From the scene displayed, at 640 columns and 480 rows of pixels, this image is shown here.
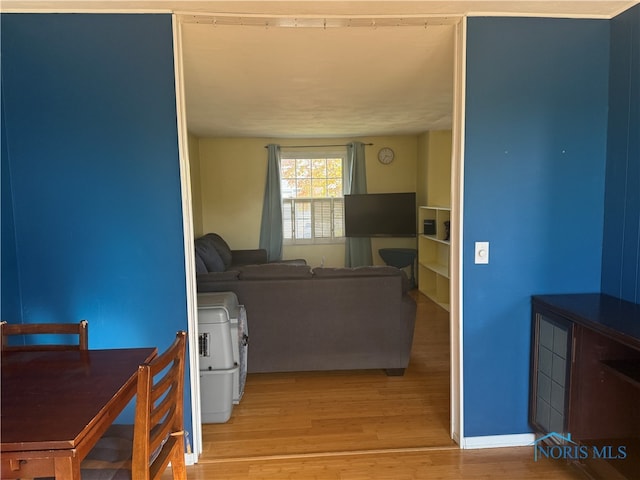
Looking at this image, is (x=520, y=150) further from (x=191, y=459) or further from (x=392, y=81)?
(x=191, y=459)

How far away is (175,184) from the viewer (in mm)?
2002

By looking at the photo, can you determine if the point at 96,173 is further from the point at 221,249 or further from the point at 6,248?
the point at 221,249

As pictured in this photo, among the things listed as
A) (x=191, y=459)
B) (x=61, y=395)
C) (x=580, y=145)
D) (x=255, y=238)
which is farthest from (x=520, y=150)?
(x=255, y=238)

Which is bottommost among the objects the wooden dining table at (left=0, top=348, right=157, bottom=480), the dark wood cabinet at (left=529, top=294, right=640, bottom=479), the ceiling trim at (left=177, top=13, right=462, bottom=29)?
the dark wood cabinet at (left=529, top=294, right=640, bottom=479)

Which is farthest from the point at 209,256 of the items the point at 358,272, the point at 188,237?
the point at 188,237

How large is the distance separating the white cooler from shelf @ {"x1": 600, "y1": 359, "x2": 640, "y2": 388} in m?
1.98

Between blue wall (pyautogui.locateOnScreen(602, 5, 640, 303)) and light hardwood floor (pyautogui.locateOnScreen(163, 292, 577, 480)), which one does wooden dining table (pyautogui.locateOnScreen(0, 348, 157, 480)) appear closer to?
light hardwood floor (pyautogui.locateOnScreen(163, 292, 577, 480))

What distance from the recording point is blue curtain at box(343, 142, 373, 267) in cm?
594

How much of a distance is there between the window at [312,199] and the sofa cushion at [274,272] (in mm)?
3207

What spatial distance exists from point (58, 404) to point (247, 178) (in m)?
5.07

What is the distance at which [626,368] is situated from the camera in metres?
1.72

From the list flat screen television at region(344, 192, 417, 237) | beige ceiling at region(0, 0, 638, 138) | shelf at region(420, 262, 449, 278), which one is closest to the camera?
beige ceiling at region(0, 0, 638, 138)

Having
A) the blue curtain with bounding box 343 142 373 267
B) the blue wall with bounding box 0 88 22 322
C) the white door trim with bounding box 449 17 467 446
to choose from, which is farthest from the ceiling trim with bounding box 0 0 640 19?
the blue curtain with bounding box 343 142 373 267
